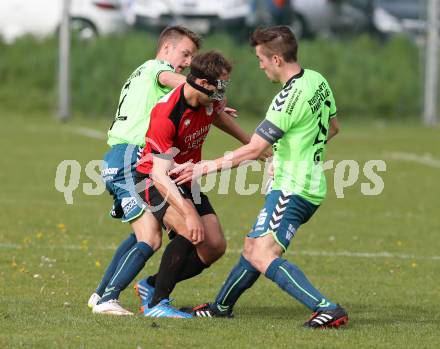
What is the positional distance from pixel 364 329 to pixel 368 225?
6.55 meters

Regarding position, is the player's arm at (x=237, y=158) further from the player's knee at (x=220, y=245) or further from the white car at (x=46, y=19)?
the white car at (x=46, y=19)

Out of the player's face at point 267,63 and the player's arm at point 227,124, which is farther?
the player's arm at point 227,124

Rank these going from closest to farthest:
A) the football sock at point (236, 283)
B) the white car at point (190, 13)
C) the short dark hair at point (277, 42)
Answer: the short dark hair at point (277, 42), the football sock at point (236, 283), the white car at point (190, 13)

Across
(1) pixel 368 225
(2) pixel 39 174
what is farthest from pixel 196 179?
(2) pixel 39 174

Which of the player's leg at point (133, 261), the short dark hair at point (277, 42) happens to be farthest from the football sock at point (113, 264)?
the short dark hair at point (277, 42)

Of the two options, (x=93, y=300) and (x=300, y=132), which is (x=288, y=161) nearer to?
(x=300, y=132)

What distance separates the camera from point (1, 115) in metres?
32.2

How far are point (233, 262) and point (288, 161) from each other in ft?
11.8

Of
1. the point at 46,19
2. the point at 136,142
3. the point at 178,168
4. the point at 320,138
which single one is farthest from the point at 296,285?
the point at 46,19

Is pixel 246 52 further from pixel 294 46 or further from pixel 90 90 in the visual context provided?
pixel 294 46

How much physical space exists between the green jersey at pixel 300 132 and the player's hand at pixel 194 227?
1.94ft

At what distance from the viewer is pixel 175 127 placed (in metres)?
9.07

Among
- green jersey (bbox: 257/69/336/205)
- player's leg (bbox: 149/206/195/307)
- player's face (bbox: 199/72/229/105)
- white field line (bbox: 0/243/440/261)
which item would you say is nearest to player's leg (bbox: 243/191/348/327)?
green jersey (bbox: 257/69/336/205)

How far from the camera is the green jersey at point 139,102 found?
9.62 meters
